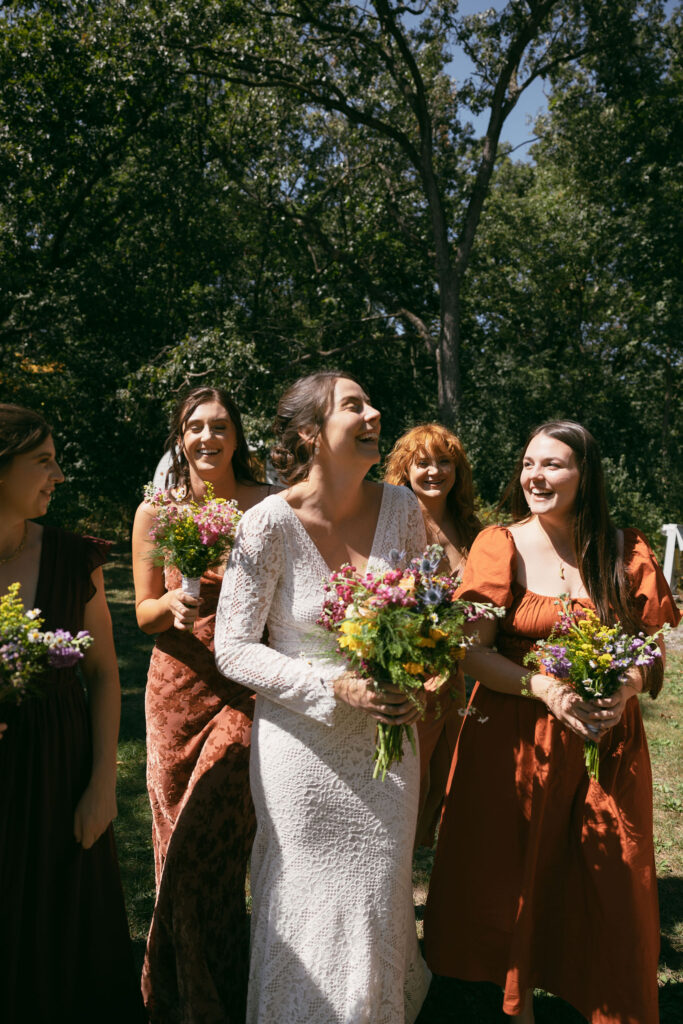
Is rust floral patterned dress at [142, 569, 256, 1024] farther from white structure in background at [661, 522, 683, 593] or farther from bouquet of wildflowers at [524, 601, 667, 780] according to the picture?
white structure in background at [661, 522, 683, 593]

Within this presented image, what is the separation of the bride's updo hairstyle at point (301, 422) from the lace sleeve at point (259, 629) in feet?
0.90

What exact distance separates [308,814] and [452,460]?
247 centimetres

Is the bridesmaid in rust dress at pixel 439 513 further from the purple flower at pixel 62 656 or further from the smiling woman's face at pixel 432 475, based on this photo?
the purple flower at pixel 62 656

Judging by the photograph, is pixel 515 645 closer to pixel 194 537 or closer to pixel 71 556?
pixel 194 537

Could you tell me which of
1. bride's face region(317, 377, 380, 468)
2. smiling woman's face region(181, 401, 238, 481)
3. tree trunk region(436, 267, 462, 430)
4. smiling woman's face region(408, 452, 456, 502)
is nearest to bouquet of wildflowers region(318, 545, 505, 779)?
bride's face region(317, 377, 380, 468)

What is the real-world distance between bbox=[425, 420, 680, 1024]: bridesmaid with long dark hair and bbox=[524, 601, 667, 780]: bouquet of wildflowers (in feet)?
0.58

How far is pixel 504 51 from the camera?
49.5 ft

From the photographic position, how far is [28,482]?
2.71m

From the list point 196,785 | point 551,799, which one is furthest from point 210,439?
point 551,799

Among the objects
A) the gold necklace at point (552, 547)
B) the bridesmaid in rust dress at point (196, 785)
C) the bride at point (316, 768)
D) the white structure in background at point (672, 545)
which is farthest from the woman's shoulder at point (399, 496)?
the white structure in background at point (672, 545)

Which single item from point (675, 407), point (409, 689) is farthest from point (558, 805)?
point (675, 407)

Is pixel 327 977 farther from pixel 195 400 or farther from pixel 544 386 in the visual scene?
pixel 544 386

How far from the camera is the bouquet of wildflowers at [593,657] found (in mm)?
2734

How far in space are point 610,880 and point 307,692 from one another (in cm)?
152
